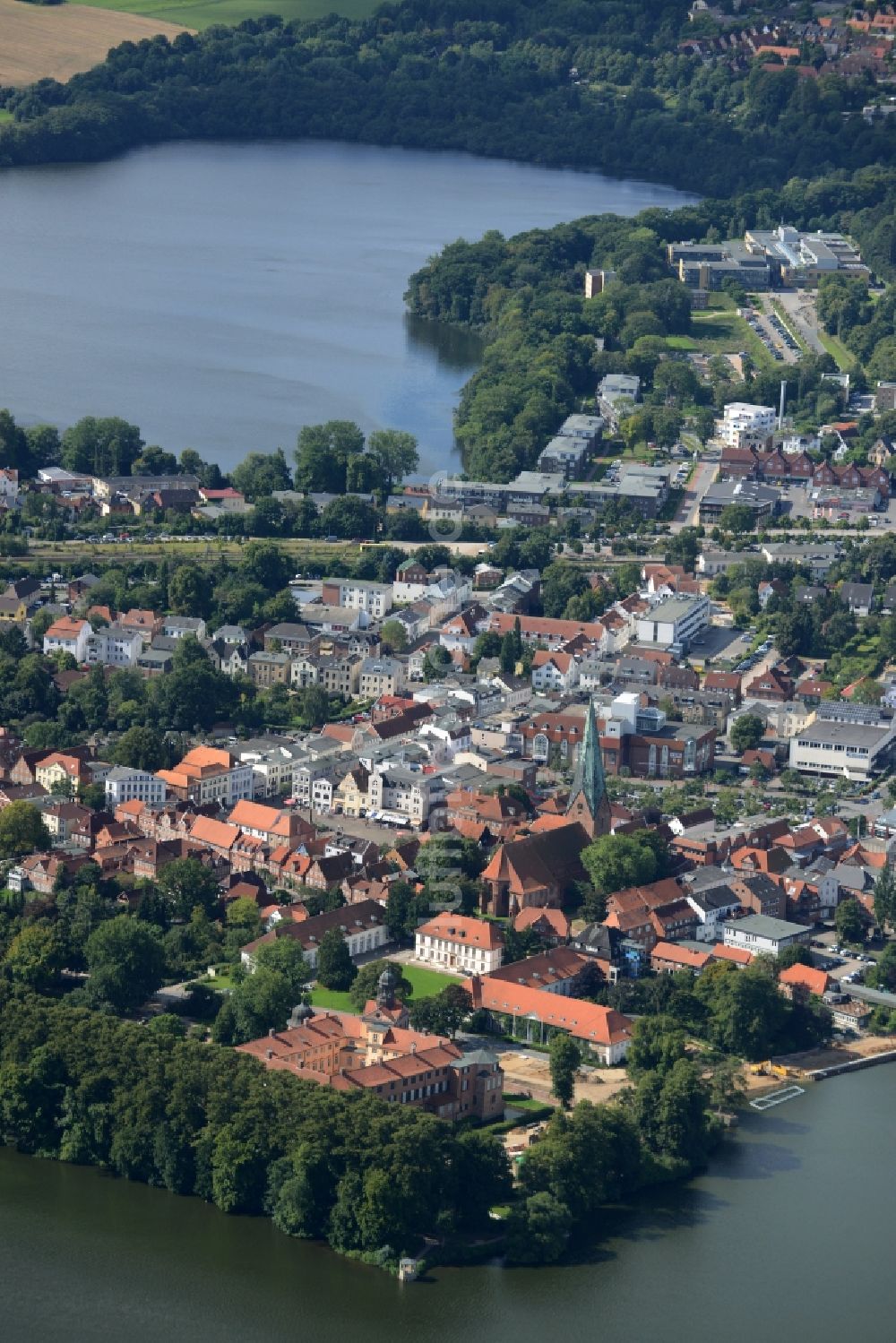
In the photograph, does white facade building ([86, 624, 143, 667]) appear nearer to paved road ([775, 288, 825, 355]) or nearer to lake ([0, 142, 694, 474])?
lake ([0, 142, 694, 474])

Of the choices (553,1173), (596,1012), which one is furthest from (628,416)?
(553,1173)

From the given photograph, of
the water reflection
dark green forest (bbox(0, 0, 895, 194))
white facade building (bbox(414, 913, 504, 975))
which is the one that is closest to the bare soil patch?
Answer: white facade building (bbox(414, 913, 504, 975))

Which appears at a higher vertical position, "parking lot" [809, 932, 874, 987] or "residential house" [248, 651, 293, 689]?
"parking lot" [809, 932, 874, 987]

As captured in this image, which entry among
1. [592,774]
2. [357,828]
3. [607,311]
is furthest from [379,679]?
[607,311]

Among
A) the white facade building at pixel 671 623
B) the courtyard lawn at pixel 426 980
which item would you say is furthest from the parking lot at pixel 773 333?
the courtyard lawn at pixel 426 980

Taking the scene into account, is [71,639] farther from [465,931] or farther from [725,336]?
[725,336]
